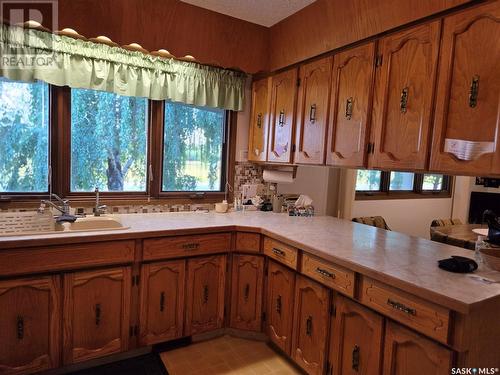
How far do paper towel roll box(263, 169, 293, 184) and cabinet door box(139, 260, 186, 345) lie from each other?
1190 mm

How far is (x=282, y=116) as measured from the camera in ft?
8.62

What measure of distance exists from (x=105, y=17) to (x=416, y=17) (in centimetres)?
187

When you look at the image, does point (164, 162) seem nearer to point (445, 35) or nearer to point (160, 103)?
point (160, 103)

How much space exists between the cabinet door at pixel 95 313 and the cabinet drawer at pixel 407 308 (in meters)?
1.42

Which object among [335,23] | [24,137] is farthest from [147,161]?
[335,23]

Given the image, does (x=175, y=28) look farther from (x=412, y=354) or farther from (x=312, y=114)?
(x=412, y=354)

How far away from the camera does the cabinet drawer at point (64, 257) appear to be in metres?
1.66

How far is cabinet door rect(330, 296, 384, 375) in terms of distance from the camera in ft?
4.82

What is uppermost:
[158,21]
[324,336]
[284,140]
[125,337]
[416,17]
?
[158,21]

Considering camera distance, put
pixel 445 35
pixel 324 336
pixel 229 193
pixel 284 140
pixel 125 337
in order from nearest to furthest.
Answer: pixel 445 35 → pixel 324 336 → pixel 125 337 → pixel 284 140 → pixel 229 193

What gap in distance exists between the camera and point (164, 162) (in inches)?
106

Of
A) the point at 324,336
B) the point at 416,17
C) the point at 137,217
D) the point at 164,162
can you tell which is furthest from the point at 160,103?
the point at 324,336

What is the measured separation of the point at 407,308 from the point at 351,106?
1.24m

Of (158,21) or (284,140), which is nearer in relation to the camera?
(158,21)
